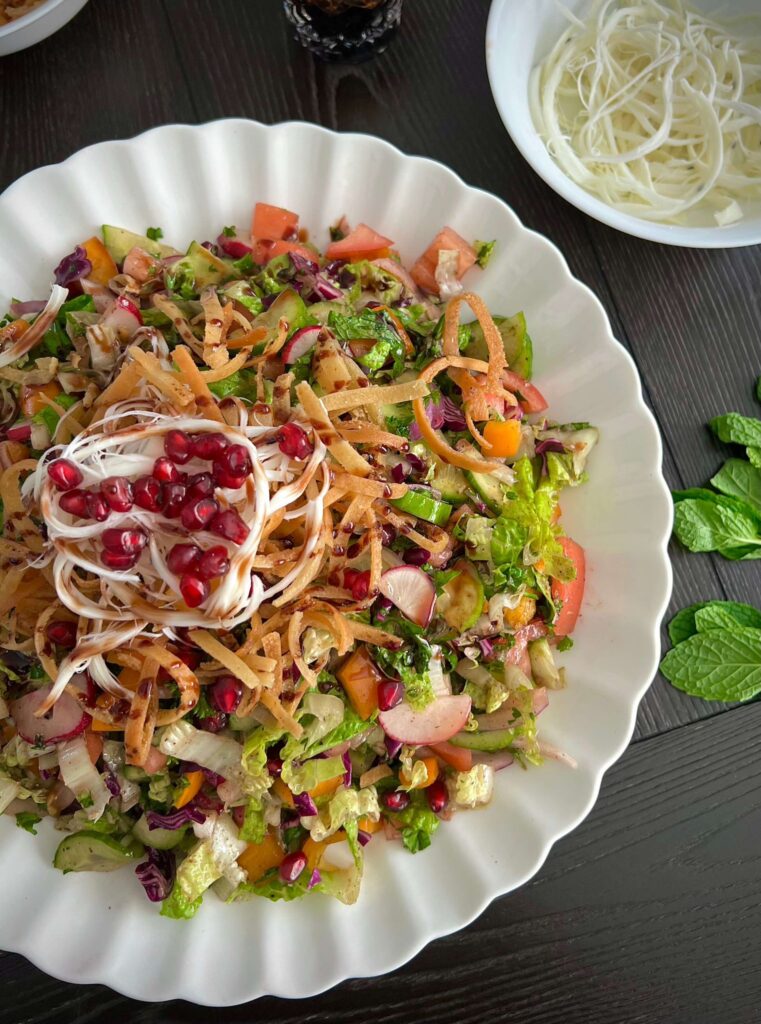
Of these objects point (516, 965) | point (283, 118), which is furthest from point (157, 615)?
point (283, 118)

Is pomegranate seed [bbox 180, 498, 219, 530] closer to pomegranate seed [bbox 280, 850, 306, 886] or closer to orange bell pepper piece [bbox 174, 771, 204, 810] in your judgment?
orange bell pepper piece [bbox 174, 771, 204, 810]

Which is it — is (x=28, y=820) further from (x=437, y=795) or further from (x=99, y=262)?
(x=99, y=262)

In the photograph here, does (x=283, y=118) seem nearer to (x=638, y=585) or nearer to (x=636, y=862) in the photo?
(x=638, y=585)

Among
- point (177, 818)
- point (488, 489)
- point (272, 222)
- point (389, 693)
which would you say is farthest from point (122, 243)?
point (177, 818)

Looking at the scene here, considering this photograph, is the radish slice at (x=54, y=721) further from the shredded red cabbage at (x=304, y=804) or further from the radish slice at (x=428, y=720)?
the radish slice at (x=428, y=720)

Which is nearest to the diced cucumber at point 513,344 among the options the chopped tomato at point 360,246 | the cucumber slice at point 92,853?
the chopped tomato at point 360,246

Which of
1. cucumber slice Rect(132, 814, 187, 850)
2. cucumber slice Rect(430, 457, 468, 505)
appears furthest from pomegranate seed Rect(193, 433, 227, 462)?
cucumber slice Rect(132, 814, 187, 850)
